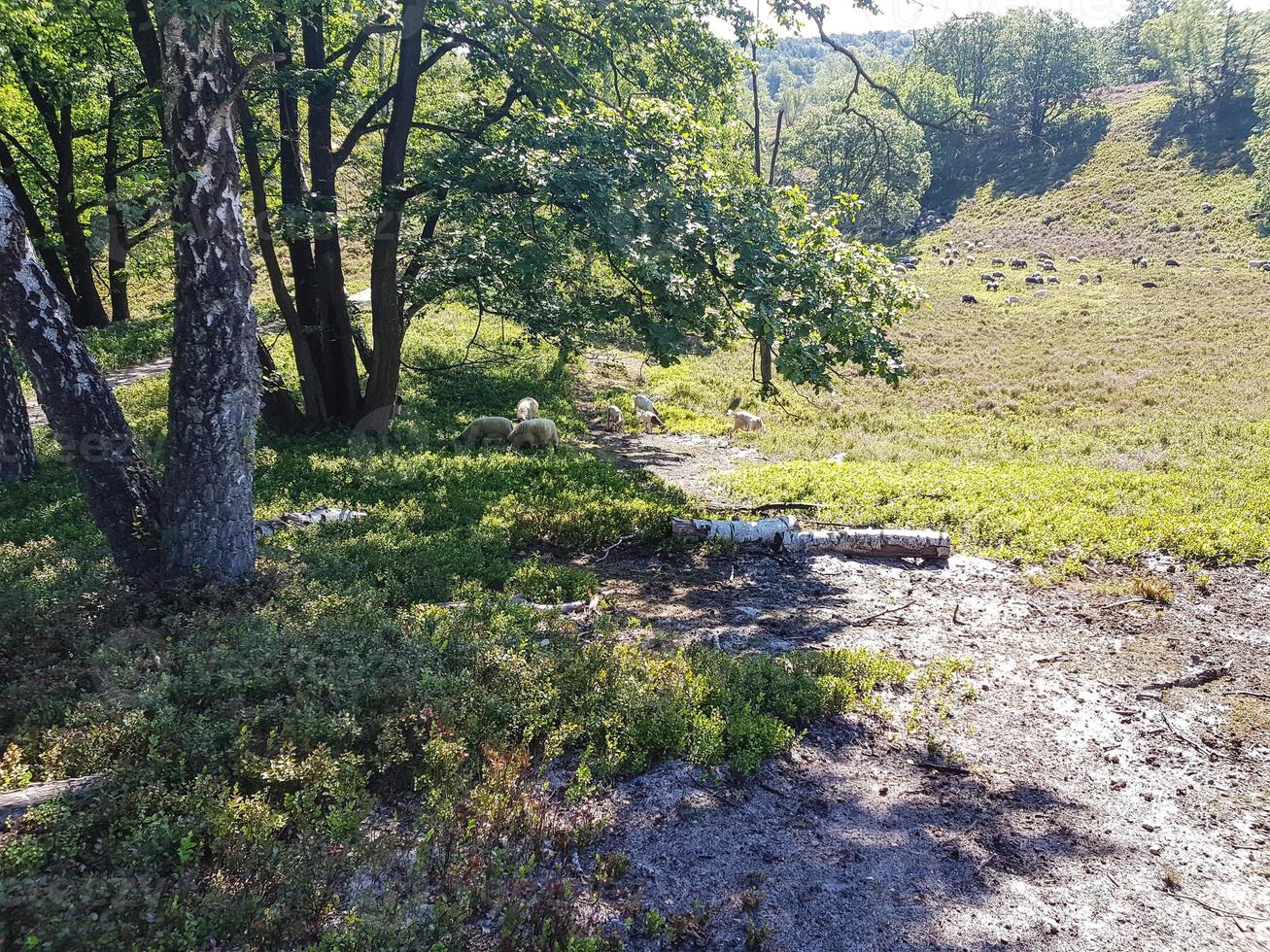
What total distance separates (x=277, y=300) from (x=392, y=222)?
9.63 feet

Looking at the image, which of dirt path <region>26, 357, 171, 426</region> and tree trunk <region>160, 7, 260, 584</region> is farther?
dirt path <region>26, 357, 171, 426</region>

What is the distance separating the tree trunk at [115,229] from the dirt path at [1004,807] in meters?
17.2

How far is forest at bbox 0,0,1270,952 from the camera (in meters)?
4.00

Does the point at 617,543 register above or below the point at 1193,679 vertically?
above

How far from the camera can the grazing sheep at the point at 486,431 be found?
1644 cm

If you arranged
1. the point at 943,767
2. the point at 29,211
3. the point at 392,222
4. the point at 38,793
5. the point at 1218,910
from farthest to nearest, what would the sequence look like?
the point at 29,211, the point at 392,222, the point at 943,767, the point at 1218,910, the point at 38,793

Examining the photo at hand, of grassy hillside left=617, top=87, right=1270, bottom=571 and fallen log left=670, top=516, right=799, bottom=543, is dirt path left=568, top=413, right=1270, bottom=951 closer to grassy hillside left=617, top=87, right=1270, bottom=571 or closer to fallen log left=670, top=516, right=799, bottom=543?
fallen log left=670, top=516, right=799, bottom=543

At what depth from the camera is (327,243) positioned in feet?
47.7

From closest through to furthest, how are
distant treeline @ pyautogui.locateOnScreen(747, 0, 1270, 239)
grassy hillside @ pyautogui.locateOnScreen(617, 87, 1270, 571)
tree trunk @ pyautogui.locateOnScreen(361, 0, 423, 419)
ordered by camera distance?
1. grassy hillside @ pyautogui.locateOnScreen(617, 87, 1270, 571)
2. tree trunk @ pyautogui.locateOnScreen(361, 0, 423, 419)
3. distant treeline @ pyautogui.locateOnScreen(747, 0, 1270, 239)

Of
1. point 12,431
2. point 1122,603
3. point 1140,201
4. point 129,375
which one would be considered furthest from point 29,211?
point 1140,201


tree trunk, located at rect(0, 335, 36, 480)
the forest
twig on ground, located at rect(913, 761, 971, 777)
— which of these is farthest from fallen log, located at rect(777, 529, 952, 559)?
tree trunk, located at rect(0, 335, 36, 480)

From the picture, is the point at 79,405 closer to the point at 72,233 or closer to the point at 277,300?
the point at 277,300

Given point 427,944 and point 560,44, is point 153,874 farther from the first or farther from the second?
point 560,44

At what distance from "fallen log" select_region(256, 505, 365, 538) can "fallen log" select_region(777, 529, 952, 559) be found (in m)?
6.03
